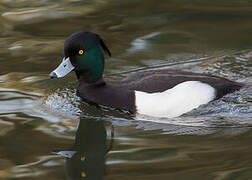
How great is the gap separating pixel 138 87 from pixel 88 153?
4.22 ft

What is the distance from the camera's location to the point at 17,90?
7.80m

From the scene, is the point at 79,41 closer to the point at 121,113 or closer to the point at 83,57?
the point at 83,57

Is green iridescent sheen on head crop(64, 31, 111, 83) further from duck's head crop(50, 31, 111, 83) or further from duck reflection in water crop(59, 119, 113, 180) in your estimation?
duck reflection in water crop(59, 119, 113, 180)

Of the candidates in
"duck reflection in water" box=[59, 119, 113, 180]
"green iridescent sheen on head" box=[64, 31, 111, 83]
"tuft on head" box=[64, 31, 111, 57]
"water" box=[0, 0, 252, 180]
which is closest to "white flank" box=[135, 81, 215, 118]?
"water" box=[0, 0, 252, 180]

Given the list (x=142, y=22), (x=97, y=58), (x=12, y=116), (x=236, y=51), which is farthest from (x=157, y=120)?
(x=142, y=22)

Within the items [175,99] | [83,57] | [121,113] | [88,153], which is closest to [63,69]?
[83,57]

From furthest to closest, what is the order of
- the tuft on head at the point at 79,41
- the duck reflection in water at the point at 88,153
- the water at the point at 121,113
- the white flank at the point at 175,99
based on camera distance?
1. the tuft on head at the point at 79,41
2. the white flank at the point at 175,99
3. the water at the point at 121,113
4. the duck reflection in water at the point at 88,153

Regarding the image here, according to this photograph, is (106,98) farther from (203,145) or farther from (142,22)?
(142,22)

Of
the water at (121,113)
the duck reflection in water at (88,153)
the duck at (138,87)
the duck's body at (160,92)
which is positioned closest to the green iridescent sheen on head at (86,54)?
the duck at (138,87)

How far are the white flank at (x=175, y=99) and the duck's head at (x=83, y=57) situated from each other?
→ 2.39ft

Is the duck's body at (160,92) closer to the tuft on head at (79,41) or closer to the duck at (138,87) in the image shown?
the duck at (138,87)

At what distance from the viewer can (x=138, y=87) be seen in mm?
6910

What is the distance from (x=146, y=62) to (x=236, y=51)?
4.32ft

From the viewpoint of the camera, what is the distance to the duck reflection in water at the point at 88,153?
5383mm
